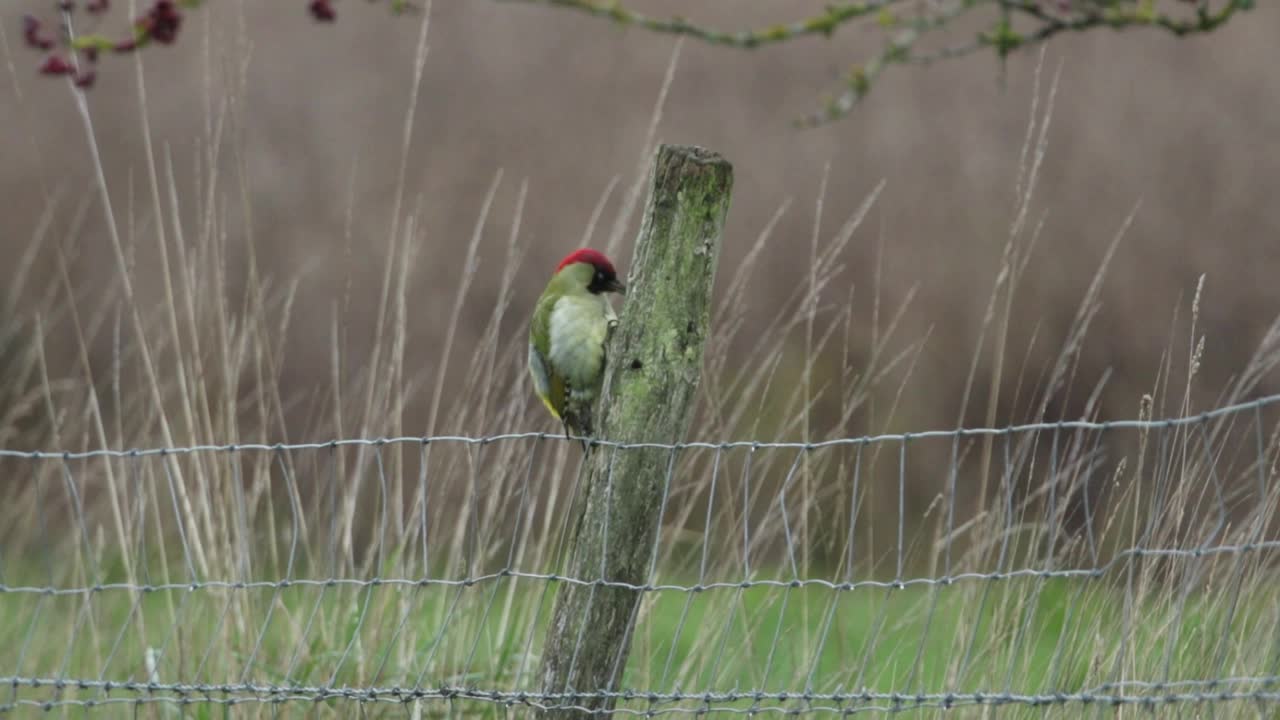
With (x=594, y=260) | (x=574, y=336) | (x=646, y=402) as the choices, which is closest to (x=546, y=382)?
(x=574, y=336)

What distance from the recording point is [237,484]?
3.60 meters

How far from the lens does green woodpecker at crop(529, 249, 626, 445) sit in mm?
3643

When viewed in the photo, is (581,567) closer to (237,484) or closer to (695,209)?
(695,209)

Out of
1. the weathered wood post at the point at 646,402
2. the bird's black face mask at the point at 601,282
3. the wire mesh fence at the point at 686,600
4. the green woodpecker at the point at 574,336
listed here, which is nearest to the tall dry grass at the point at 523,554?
the wire mesh fence at the point at 686,600

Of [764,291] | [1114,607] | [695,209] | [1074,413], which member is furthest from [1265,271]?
[695,209]

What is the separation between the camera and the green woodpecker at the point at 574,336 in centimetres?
364

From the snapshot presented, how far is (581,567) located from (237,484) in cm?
94

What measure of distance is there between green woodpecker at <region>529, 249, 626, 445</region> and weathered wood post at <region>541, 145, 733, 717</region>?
1.57ft

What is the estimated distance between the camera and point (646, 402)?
3031 mm

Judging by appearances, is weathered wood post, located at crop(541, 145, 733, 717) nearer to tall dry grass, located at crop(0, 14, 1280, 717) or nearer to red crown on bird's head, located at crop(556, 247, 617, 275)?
tall dry grass, located at crop(0, 14, 1280, 717)

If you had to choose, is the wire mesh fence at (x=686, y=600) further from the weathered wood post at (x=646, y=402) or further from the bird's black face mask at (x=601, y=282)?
the bird's black face mask at (x=601, y=282)

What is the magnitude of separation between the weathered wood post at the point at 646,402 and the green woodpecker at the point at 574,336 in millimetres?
477

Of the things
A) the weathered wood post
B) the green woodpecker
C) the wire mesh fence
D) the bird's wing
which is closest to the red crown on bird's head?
the green woodpecker

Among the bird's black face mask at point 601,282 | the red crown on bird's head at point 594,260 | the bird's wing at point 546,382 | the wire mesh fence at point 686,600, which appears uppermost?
the red crown on bird's head at point 594,260
